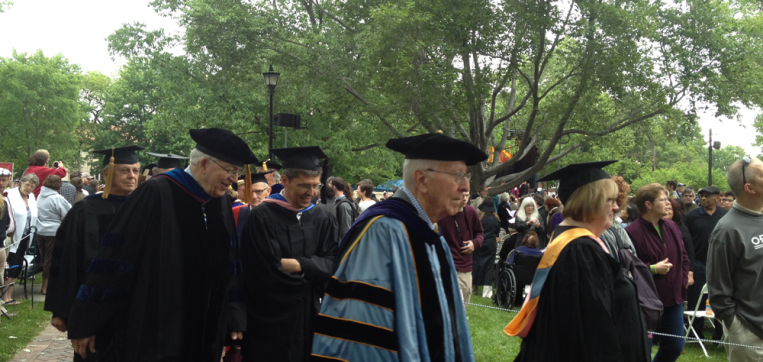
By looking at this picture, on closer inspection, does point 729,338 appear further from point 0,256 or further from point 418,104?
point 418,104

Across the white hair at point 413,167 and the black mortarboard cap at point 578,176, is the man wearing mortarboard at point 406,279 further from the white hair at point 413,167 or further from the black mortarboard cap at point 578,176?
the black mortarboard cap at point 578,176

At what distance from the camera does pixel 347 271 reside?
247 cm

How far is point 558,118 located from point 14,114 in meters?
37.9

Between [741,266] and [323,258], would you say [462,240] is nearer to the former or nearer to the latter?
[323,258]

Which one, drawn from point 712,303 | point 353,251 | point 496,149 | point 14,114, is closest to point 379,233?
point 353,251

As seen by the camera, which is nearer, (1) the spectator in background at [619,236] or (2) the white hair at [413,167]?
(2) the white hair at [413,167]

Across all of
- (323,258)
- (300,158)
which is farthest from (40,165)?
(323,258)

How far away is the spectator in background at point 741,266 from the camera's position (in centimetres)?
435

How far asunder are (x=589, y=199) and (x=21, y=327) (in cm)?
752

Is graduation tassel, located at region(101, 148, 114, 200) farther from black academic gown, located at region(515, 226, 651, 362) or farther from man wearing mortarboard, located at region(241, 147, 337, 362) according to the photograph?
black academic gown, located at region(515, 226, 651, 362)

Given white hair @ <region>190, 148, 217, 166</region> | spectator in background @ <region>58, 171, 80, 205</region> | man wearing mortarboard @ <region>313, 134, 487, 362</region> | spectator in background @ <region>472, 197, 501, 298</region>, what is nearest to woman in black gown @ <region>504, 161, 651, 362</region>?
man wearing mortarboard @ <region>313, 134, 487, 362</region>

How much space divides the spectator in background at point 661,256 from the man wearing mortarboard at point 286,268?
9.12 feet

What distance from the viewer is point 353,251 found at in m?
2.50

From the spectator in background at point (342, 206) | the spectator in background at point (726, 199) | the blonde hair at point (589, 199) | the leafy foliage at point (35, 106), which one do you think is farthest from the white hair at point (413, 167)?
the leafy foliage at point (35, 106)
